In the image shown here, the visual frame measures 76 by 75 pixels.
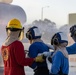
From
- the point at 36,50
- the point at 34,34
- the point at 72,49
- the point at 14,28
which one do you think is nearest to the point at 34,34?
the point at 34,34

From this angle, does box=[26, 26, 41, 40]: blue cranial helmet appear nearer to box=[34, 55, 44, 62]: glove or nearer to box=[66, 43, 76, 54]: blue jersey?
box=[34, 55, 44, 62]: glove

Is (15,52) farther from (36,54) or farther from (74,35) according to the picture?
(74,35)

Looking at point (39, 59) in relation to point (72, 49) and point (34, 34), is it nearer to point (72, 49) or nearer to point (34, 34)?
point (34, 34)

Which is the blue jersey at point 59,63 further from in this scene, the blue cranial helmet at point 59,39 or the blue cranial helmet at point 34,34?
the blue cranial helmet at point 34,34

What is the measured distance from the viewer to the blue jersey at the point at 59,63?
136 inches

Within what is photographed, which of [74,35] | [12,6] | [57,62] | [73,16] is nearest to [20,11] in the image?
[12,6]

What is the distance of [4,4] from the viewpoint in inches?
396

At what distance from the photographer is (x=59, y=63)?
3.47 meters

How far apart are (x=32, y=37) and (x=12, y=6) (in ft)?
20.4

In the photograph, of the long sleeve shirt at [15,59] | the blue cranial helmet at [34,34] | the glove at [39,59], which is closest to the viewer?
the long sleeve shirt at [15,59]

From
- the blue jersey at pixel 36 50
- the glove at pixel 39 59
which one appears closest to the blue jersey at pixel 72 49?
the blue jersey at pixel 36 50

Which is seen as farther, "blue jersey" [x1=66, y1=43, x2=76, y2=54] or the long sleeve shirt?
"blue jersey" [x1=66, y1=43, x2=76, y2=54]

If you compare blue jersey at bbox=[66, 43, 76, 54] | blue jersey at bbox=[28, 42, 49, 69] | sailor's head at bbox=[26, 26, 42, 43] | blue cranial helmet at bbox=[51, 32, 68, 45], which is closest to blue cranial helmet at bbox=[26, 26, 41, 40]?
sailor's head at bbox=[26, 26, 42, 43]

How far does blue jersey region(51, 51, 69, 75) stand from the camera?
345cm
